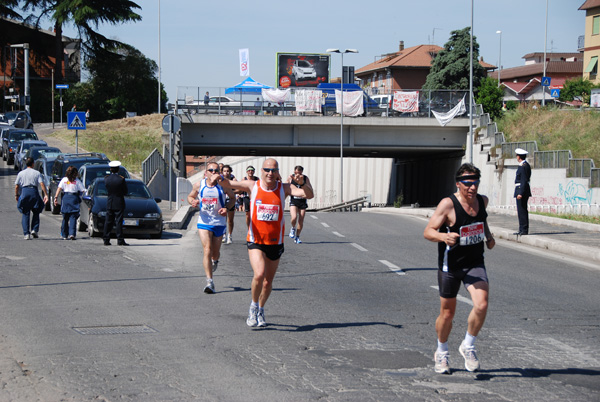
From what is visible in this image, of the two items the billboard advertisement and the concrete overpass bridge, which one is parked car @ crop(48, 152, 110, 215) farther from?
the billboard advertisement

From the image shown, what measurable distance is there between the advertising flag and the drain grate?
59.3 m

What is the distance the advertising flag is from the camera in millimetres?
66000

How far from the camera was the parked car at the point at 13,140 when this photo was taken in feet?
148

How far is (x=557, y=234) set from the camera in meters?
19.2

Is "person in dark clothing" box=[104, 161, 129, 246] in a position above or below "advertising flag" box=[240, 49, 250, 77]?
below

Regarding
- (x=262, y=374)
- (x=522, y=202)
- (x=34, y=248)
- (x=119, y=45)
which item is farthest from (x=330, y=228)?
(x=119, y=45)

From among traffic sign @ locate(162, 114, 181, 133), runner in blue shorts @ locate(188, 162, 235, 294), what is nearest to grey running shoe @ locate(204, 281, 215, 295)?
runner in blue shorts @ locate(188, 162, 235, 294)

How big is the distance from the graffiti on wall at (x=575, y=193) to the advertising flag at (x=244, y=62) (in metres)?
40.2

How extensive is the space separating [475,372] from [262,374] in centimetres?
178

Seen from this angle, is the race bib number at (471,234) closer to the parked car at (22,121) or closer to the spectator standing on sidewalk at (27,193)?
the spectator standing on sidewalk at (27,193)

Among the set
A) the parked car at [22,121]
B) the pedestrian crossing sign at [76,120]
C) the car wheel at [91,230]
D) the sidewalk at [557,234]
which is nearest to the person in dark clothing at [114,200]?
the car wheel at [91,230]

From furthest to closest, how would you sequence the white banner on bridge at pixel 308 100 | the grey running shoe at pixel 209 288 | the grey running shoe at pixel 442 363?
the white banner on bridge at pixel 308 100, the grey running shoe at pixel 209 288, the grey running shoe at pixel 442 363

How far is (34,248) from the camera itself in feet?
52.6

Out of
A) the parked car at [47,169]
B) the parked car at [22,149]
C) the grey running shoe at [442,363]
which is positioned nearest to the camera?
the grey running shoe at [442,363]
